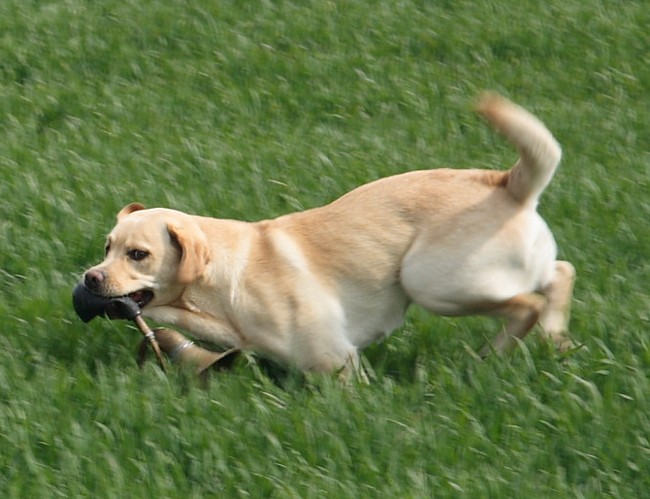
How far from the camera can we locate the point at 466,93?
31.3 ft

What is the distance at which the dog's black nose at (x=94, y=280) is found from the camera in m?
5.50

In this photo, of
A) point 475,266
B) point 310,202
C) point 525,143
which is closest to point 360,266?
point 475,266

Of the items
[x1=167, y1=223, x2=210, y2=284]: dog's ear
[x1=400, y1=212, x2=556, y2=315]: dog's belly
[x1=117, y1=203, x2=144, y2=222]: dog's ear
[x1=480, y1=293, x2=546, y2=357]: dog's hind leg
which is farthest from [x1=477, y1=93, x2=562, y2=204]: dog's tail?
[x1=117, y1=203, x2=144, y2=222]: dog's ear

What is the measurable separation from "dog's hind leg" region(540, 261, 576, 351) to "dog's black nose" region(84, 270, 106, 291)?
1875 mm

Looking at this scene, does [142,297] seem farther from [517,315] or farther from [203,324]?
[517,315]

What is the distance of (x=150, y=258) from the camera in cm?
557

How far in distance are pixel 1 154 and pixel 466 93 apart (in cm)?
333

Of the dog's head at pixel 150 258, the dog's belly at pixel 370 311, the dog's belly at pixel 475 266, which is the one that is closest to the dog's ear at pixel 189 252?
the dog's head at pixel 150 258

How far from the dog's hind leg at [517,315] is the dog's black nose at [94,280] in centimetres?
164

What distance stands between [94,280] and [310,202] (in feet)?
7.36

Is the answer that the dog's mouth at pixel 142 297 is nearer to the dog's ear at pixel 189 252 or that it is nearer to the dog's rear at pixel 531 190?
the dog's ear at pixel 189 252

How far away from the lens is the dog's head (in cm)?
553

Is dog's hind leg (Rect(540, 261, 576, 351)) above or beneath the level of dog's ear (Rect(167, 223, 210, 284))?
beneath

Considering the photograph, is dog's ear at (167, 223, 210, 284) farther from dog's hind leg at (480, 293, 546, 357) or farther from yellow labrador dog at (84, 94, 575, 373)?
dog's hind leg at (480, 293, 546, 357)
